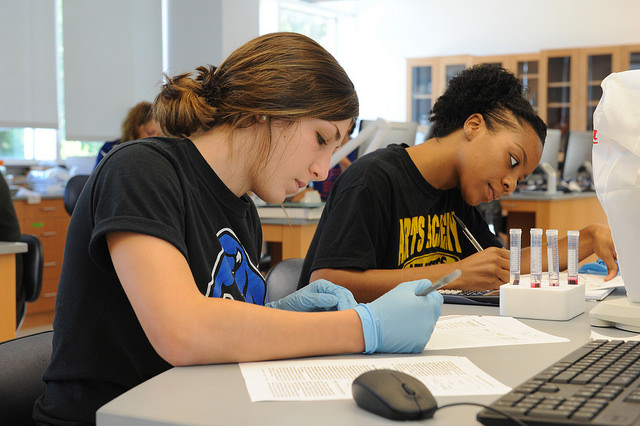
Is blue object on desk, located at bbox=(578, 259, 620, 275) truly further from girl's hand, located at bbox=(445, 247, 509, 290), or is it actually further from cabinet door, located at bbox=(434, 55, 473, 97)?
cabinet door, located at bbox=(434, 55, 473, 97)

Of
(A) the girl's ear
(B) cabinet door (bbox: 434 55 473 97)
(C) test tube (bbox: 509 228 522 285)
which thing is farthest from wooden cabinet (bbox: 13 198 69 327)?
(B) cabinet door (bbox: 434 55 473 97)

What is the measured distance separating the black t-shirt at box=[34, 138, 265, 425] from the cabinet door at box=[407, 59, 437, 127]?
764 cm

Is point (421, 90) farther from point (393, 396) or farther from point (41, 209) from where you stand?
point (393, 396)

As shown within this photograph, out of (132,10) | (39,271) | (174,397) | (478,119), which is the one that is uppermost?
(132,10)

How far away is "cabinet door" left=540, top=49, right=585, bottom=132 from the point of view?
7.58 m

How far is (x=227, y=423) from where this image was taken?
2.01 feet

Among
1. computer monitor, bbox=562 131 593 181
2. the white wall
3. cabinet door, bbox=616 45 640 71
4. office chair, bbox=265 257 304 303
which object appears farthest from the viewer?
the white wall


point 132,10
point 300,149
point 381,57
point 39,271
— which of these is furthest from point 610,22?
point 300,149

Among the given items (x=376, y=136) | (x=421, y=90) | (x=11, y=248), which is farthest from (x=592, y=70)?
(x=11, y=248)

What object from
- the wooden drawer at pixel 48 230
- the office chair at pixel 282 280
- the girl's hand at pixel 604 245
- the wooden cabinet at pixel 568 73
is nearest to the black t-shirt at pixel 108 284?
the office chair at pixel 282 280

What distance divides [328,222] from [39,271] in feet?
5.49

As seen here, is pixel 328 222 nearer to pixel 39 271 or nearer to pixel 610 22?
pixel 39 271

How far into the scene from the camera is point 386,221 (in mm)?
1541

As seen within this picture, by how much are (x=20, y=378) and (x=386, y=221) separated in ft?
2.67
